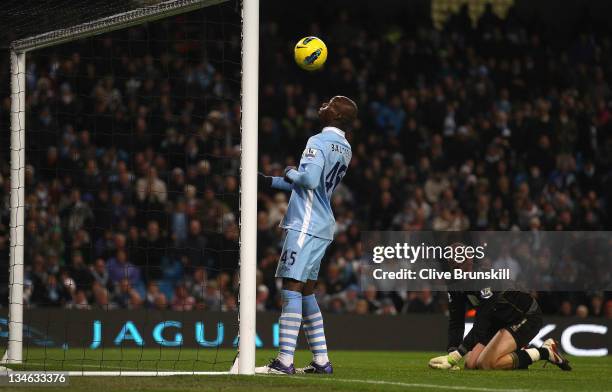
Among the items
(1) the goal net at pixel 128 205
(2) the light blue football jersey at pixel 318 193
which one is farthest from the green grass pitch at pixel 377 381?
(1) the goal net at pixel 128 205

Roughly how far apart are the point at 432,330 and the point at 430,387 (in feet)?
31.2

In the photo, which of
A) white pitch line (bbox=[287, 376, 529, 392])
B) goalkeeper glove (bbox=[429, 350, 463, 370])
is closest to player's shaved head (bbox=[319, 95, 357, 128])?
white pitch line (bbox=[287, 376, 529, 392])

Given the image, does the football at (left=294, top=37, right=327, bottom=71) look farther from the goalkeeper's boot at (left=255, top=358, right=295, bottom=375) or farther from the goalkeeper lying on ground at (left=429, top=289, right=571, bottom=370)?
the goalkeeper lying on ground at (left=429, top=289, right=571, bottom=370)

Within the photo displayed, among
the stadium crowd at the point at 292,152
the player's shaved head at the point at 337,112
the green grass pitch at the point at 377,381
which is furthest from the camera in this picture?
the stadium crowd at the point at 292,152

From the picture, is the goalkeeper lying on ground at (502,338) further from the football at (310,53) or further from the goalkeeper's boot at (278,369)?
the football at (310,53)

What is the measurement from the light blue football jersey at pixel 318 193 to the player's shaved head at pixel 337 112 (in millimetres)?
97

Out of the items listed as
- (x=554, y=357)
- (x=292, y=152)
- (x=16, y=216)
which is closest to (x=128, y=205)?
(x=292, y=152)

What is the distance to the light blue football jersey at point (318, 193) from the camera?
30.1 ft

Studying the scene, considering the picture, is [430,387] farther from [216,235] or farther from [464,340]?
[216,235]

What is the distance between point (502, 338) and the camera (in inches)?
430

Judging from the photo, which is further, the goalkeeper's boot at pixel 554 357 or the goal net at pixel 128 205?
the goal net at pixel 128 205

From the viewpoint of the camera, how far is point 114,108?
19562 millimetres

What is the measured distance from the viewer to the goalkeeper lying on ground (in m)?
10.8

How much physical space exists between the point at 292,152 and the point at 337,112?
11869 mm
